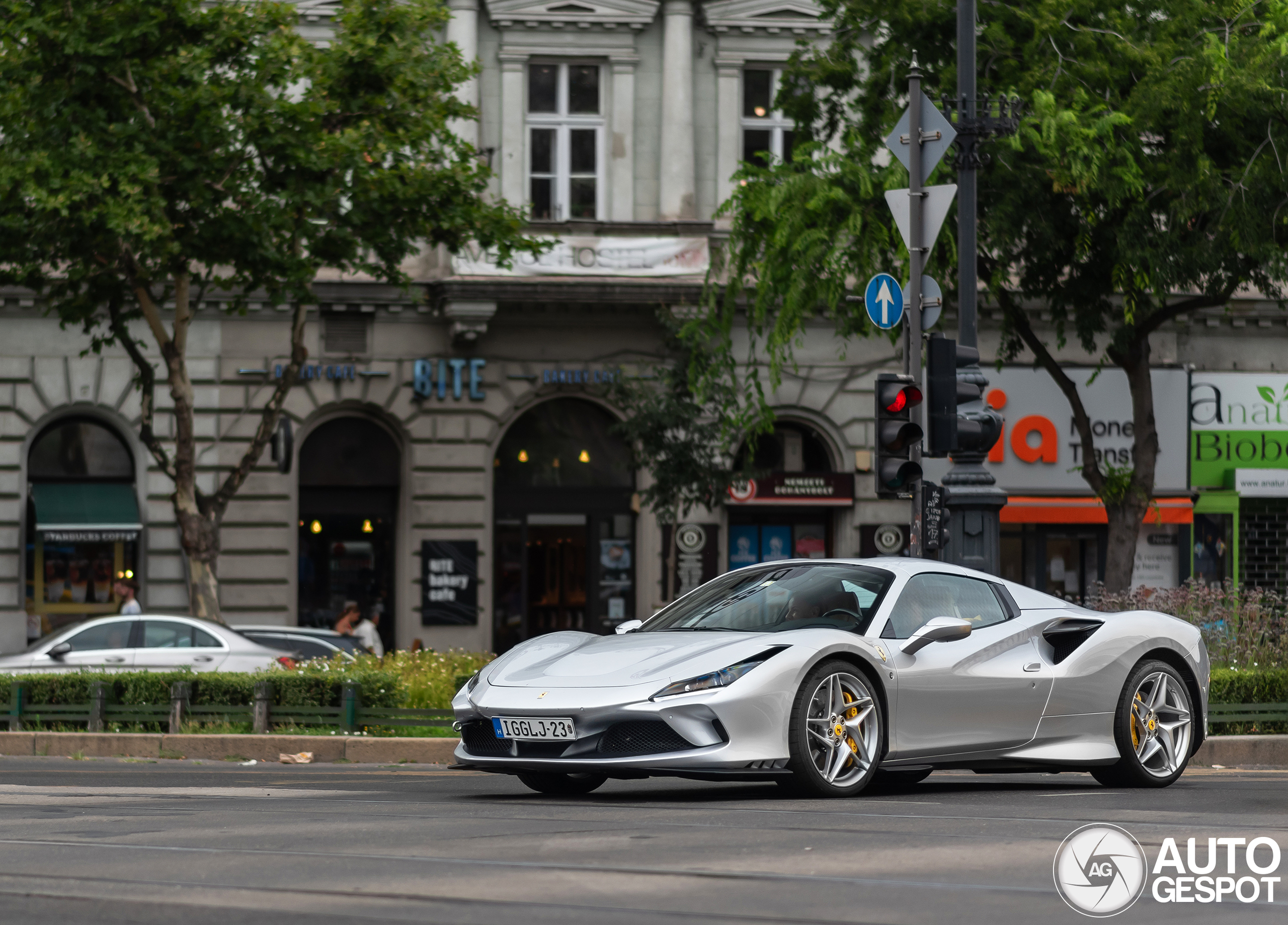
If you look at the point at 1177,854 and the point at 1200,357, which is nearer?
the point at 1177,854

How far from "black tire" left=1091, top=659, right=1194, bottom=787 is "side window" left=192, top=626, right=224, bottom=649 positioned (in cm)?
1262

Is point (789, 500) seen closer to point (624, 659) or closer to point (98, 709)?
point (98, 709)

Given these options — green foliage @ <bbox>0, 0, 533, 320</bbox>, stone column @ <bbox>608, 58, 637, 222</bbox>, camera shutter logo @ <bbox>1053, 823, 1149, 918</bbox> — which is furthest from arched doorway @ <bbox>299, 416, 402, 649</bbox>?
camera shutter logo @ <bbox>1053, 823, 1149, 918</bbox>

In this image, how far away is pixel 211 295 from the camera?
28.4m

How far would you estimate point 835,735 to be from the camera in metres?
8.77

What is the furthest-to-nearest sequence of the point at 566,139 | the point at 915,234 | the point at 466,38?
the point at 566,139 → the point at 466,38 → the point at 915,234

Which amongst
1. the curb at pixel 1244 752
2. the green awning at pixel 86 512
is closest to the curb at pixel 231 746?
the curb at pixel 1244 752

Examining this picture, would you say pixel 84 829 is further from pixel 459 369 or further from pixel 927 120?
pixel 459 369

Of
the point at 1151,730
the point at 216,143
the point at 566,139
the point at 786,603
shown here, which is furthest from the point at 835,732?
the point at 566,139

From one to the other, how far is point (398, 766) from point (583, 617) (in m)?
16.3

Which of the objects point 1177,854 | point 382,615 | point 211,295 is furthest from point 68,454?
point 1177,854

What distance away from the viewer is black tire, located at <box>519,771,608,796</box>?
374 inches

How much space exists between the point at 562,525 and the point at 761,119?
7438mm

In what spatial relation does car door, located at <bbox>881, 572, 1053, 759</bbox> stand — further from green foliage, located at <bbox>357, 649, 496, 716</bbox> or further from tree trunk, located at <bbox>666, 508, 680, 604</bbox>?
tree trunk, located at <bbox>666, 508, 680, 604</bbox>
